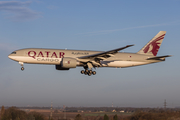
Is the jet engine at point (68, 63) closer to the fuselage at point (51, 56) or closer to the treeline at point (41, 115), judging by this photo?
the fuselage at point (51, 56)

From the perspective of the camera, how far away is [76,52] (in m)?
48.7

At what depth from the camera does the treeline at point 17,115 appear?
68500mm

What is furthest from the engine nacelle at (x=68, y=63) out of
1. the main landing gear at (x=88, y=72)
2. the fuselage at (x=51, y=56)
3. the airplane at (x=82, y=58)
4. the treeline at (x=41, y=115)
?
the treeline at (x=41, y=115)

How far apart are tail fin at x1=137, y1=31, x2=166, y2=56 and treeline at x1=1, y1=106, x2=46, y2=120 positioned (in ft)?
112

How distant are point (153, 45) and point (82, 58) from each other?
1817 cm

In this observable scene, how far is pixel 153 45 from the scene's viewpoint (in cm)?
5603

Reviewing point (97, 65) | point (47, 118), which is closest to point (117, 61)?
point (97, 65)

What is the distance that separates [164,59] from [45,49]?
24309 mm

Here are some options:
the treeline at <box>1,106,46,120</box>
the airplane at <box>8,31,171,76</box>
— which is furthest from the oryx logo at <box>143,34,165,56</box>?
the treeline at <box>1,106,46,120</box>

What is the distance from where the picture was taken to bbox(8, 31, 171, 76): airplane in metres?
46.5

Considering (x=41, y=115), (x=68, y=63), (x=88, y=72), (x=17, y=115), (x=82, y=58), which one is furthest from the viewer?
(x=41, y=115)

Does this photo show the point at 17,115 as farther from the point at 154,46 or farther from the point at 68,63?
the point at 154,46

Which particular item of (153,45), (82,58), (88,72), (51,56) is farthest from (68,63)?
(153,45)

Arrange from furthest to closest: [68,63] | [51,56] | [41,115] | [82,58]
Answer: [41,115]
[82,58]
[51,56]
[68,63]
